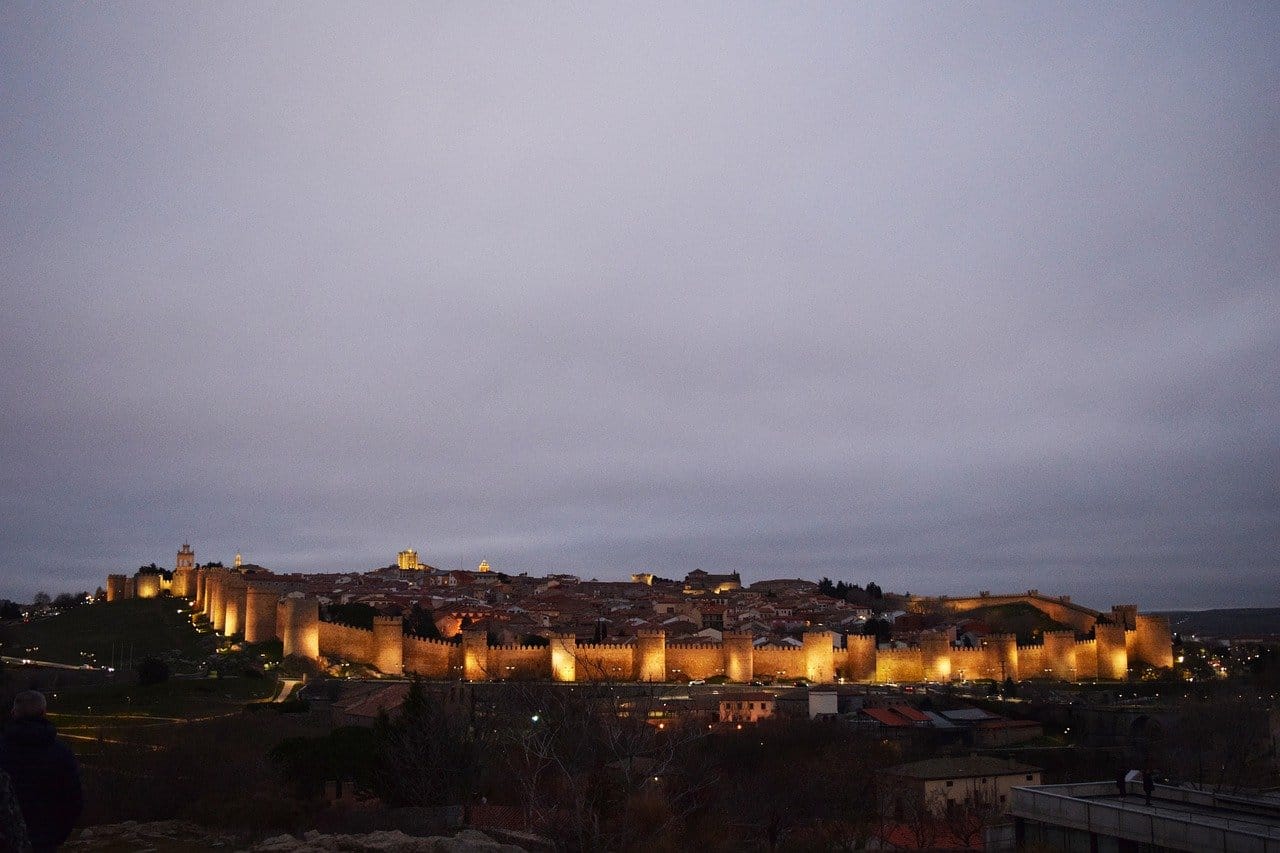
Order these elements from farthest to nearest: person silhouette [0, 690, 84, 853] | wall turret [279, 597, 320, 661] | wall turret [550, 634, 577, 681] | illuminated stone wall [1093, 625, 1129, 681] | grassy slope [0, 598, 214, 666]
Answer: illuminated stone wall [1093, 625, 1129, 681], wall turret [550, 634, 577, 681], grassy slope [0, 598, 214, 666], wall turret [279, 597, 320, 661], person silhouette [0, 690, 84, 853]

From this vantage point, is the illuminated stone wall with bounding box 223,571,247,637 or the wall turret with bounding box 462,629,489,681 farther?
the illuminated stone wall with bounding box 223,571,247,637

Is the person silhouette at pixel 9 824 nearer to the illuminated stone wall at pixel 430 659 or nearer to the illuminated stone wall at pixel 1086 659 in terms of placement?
the illuminated stone wall at pixel 430 659

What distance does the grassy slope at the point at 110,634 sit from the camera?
3503 cm

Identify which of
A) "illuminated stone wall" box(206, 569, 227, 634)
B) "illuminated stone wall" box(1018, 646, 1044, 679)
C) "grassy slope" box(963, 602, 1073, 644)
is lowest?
"illuminated stone wall" box(1018, 646, 1044, 679)

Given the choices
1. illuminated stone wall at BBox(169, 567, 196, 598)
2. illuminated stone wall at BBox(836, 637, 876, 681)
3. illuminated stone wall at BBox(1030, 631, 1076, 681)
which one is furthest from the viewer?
illuminated stone wall at BBox(169, 567, 196, 598)

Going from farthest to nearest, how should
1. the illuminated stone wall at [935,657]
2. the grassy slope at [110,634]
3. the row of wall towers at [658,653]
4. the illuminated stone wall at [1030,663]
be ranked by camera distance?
1. the illuminated stone wall at [1030,663]
2. the illuminated stone wall at [935,657]
3. the grassy slope at [110,634]
4. the row of wall towers at [658,653]

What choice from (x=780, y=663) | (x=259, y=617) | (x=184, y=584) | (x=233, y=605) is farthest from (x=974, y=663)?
(x=184, y=584)

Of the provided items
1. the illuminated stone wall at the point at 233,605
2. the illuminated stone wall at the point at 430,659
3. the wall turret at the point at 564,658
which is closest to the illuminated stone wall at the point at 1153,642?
the wall turret at the point at 564,658

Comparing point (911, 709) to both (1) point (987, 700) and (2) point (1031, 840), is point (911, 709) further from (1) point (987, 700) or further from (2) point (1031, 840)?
(2) point (1031, 840)

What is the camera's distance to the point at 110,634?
37.7 meters

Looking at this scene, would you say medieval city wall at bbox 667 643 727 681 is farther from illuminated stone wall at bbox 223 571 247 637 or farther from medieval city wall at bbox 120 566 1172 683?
illuminated stone wall at bbox 223 571 247 637

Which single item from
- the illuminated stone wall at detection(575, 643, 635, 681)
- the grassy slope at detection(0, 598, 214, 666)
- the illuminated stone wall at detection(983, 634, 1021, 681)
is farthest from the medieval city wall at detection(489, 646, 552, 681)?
the illuminated stone wall at detection(983, 634, 1021, 681)

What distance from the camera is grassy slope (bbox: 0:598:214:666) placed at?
35.0 m

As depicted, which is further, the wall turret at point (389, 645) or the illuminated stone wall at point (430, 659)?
the illuminated stone wall at point (430, 659)
